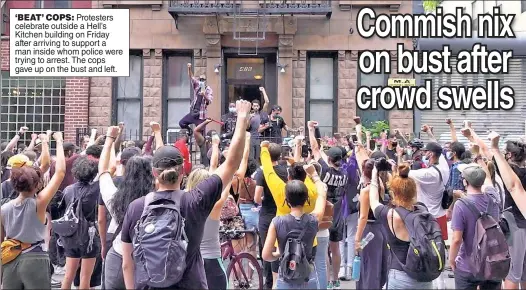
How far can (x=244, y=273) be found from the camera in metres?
8.90

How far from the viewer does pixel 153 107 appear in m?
18.9

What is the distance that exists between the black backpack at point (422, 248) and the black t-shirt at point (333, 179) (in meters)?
3.27

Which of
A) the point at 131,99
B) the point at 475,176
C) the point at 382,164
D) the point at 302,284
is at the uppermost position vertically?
the point at 131,99

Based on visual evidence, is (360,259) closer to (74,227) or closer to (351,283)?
(351,283)

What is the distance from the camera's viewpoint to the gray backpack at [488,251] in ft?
20.9

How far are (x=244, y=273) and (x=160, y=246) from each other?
4833 mm

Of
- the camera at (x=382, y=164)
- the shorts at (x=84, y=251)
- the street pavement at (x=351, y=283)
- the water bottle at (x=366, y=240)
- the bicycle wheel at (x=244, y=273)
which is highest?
the camera at (x=382, y=164)

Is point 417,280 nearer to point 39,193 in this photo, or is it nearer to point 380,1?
point 39,193

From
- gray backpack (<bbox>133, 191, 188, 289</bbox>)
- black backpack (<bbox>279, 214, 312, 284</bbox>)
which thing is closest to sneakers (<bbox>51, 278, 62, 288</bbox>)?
black backpack (<bbox>279, 214, 312, 284</bbox>)

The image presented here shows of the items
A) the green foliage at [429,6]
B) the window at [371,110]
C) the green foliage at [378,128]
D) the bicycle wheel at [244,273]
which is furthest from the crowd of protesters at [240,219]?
the green foliage at [429,6]

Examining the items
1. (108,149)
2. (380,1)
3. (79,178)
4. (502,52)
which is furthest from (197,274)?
(380,1)

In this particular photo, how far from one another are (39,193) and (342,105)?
1357cm

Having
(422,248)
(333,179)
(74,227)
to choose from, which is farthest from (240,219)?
(422,248)

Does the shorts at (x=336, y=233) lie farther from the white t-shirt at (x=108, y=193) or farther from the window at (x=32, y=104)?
the window at (x=32, y=104)
